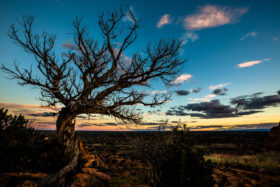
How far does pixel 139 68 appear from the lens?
8555mm

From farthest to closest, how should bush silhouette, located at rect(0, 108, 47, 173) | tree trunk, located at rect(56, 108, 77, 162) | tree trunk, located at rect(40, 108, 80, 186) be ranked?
1. tree trunk, located at rect(56, 108, 77, 162)
2. tree trunk, located at rect(40, 108, 80, 186)
3. bush silhouette, located at rect(0, 108, 47, 173)

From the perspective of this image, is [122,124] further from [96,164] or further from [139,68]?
[139,68]

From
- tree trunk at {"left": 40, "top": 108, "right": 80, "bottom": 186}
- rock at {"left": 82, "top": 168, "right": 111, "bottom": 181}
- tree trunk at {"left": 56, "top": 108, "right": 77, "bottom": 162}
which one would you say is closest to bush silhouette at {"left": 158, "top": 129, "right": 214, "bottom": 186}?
rock at {"left": 82, "top": 168, "right": 111, "bottom": 181}

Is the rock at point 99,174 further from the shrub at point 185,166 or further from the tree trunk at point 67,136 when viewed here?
the shrub at point 185,166

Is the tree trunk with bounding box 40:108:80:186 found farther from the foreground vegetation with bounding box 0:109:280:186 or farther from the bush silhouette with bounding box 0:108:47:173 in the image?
the bush silhouette with bounding box 0:108:47:173

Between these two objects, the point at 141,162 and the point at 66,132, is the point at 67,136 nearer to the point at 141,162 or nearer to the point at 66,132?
the point at 66,132

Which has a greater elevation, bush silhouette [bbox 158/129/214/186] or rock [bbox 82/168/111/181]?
bush silhouette [bbox 158/129/214/186]

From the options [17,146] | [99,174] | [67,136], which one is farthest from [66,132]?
[99,174]

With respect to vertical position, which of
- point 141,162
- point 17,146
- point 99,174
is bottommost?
point 99,174

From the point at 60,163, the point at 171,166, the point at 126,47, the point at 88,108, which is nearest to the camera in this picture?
the point at 171,166

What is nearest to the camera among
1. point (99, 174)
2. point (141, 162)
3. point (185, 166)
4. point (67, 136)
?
point (185, 166)

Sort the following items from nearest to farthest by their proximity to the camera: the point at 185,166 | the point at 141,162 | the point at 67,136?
the point at 185,166
the point at 141,162
the point at 67,136

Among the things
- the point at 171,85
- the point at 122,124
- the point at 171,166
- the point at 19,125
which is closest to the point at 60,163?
the point at 19,125

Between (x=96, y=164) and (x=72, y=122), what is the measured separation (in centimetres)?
261
